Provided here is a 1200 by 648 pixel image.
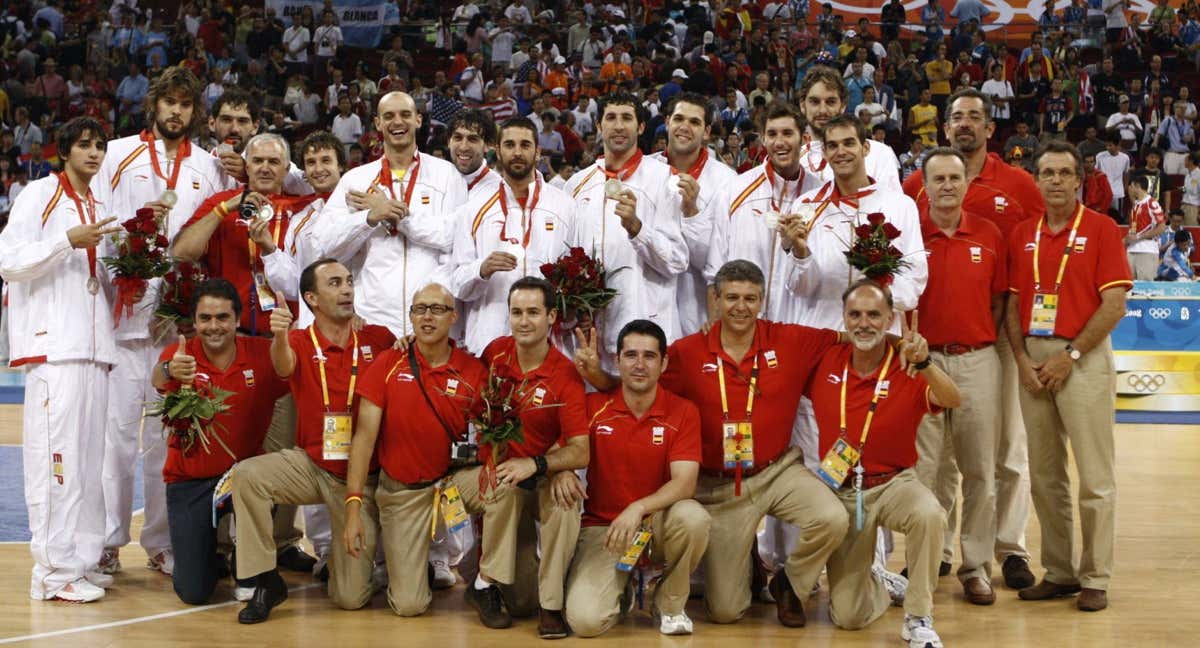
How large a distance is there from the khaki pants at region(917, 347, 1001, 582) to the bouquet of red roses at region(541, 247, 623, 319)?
6.33 feet

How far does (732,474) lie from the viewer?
6840mm

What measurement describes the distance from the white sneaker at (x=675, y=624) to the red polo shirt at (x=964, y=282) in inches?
80.6

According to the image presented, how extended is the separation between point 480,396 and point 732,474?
1.37 m

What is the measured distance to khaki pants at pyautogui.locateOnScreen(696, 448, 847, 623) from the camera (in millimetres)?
6543

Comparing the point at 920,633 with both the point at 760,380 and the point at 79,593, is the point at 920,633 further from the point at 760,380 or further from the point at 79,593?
the point at 79,593

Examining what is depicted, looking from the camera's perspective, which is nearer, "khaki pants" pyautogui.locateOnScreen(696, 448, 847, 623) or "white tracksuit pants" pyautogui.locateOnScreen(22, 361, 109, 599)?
"khaki pants" pyautogui.locateOnScreen(696, 448, 847, 623)

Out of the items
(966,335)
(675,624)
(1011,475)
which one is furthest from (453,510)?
(1011,475)

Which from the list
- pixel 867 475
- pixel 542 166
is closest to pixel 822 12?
Answer: pixel 542 166

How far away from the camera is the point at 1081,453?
6992 millimetres

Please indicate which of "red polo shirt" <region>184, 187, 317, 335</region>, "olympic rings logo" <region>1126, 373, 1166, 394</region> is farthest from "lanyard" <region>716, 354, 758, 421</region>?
"olympic rings logo" <region>1126, 373, 1166, 394</region>

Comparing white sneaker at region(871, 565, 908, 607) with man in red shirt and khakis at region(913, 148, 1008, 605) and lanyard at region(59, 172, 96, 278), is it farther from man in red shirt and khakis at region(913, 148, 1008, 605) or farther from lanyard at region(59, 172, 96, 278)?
lanyard at region(59, 172, 96, 278)

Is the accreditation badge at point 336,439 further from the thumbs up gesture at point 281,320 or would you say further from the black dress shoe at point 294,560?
the black dress shoe at point 294,560

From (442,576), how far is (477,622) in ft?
2.47

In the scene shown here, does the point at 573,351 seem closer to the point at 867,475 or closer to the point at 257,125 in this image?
the point at 867,475
